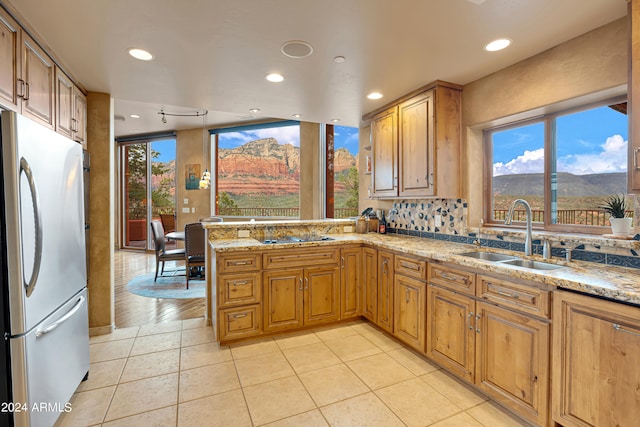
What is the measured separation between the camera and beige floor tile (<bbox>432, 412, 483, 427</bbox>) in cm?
186

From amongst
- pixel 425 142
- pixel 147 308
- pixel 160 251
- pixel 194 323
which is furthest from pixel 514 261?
pixel 160 251

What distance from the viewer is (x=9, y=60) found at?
1.79m

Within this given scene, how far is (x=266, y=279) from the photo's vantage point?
2943mm

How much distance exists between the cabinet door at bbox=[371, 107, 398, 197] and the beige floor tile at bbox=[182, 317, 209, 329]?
241 cm

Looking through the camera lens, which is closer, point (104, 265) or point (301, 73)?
point (301, 73)

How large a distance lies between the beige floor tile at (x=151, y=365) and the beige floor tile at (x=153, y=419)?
1.56ft

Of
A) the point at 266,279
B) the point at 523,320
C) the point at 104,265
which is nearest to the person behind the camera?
the point at 523,320

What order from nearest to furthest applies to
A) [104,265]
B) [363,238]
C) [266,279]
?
[266,279] → [104,265] → [363,238]

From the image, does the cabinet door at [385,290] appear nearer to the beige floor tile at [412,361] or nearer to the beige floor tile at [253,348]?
the beige floor tile at [412,361]

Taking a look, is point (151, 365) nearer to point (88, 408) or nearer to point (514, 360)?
point (88, 408)

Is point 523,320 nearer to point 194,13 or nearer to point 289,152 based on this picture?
point 194,13

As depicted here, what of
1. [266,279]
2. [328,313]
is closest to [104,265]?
[266,279]

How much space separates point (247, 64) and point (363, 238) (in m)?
2.03

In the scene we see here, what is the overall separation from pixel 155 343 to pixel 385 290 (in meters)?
2.23
